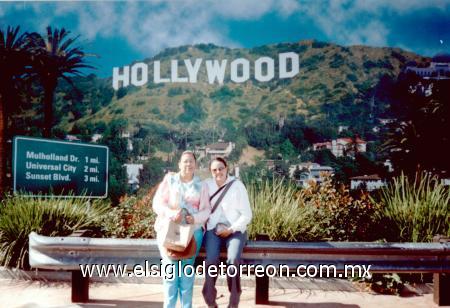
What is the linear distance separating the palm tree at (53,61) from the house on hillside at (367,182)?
243 inches

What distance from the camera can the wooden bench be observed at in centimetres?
387

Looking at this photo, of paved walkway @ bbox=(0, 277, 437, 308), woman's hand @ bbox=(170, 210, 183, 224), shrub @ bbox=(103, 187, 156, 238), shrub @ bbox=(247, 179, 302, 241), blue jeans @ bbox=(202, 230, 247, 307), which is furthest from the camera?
shrub @ bbox=(103, 187, 156, 238)

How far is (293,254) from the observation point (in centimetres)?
394

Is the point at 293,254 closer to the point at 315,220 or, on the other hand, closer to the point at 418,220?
the point at 315,220

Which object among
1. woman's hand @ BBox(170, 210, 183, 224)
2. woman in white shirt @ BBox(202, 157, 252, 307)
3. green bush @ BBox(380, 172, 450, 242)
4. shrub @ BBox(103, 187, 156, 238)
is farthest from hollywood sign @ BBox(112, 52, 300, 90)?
woman's hand @ BBox(170, 210, 183, 224)

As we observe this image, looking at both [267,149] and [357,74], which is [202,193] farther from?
[357,74]

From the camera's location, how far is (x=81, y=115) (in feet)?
29.3

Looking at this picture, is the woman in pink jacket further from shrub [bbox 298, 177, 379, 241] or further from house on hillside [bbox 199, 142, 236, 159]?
house on hillside [bbox 199, 142, 236, 159]

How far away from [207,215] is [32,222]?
2855 mm

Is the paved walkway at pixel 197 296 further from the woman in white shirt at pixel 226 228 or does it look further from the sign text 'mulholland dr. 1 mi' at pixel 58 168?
the sign text 'mulholland dr. 1 mi' at pixel 58 168

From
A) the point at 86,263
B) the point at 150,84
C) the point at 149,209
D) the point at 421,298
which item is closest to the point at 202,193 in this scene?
the point at 86,263

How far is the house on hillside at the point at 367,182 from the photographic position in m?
7.61

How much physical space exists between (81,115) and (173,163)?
2564mm

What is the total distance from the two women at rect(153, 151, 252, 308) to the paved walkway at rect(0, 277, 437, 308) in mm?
707
